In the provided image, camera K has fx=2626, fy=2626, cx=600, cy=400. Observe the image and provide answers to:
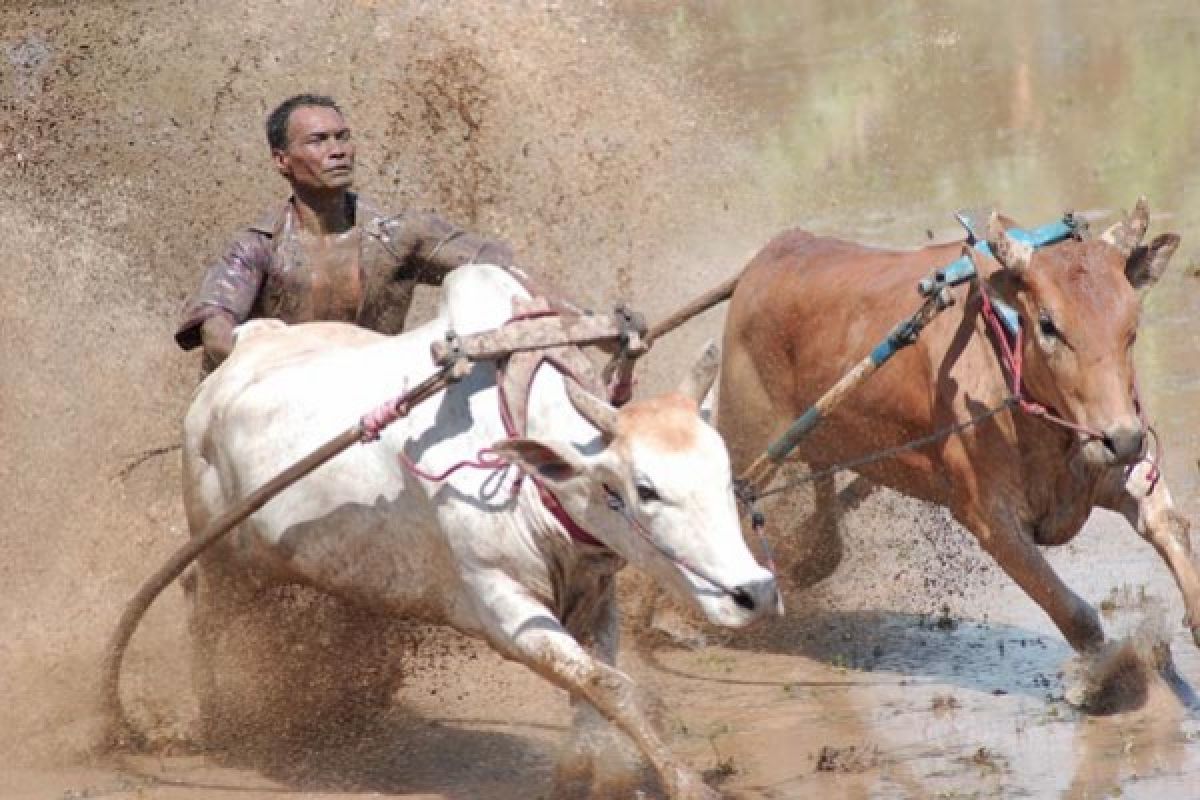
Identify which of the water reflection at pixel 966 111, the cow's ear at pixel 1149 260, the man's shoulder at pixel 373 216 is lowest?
the cow's ear at pixel 1149 260

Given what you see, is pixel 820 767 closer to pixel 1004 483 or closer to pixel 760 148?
pixel 1004 483

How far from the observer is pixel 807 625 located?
29.7 ft

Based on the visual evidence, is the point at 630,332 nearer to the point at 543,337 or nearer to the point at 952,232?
the point at 543,337

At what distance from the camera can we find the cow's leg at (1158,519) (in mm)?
7312

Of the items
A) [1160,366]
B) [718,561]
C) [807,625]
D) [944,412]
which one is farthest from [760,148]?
[718,561]

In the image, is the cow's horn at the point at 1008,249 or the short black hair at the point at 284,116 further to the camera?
the short black hair at the point at 284,116

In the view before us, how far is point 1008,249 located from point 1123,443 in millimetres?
659

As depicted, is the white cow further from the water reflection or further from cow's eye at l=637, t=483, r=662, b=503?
the water reflection

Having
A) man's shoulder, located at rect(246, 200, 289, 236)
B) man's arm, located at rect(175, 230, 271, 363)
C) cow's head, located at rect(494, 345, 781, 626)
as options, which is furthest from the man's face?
cow's head, located at rect(494, 345, 781, 626)

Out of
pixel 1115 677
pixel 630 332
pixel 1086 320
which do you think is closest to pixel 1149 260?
pixel 1086 320

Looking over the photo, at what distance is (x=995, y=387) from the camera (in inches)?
297

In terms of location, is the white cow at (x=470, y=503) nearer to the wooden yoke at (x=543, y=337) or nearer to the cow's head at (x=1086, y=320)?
the wooden yoke at (x=543, y=337)

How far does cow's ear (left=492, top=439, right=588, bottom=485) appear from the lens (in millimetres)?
6184

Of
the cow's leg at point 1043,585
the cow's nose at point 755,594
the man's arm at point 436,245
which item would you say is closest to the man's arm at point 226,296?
the man's arm at point 436,245
